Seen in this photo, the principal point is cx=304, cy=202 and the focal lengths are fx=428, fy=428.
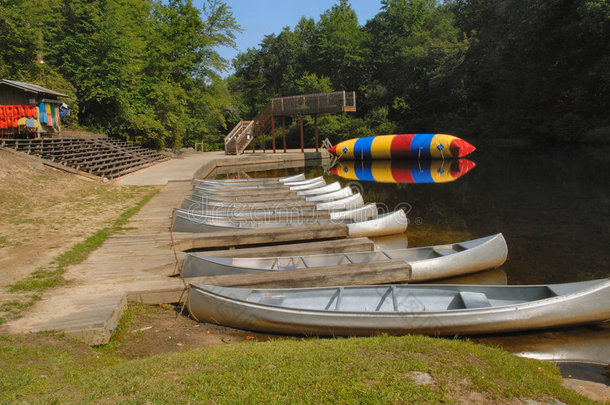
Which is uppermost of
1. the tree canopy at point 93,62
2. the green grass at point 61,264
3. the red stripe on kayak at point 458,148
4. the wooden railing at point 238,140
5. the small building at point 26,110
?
the tree canopy at point 93,62

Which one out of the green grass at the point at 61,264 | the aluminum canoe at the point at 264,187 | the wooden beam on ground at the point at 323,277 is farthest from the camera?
the aluminum canoe at the point at 264,187

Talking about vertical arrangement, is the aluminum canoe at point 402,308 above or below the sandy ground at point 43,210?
below

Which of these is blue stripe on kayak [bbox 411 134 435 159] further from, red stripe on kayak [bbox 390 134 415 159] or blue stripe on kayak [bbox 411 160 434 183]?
blue stripe on kayak [bbox 411 160 434 183]

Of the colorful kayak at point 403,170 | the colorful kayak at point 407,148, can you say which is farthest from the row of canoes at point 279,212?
the colorful kayak at point 407,148

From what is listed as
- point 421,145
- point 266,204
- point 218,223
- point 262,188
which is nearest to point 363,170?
point 421,145

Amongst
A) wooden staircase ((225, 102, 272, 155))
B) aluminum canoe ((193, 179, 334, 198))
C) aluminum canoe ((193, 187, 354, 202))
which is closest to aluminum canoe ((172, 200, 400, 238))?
aluminum canoe ((193, 187, 354, 202))

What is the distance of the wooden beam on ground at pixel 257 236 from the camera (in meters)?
9.31

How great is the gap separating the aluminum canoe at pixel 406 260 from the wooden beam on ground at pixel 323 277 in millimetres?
270

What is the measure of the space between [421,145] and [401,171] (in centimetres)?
438

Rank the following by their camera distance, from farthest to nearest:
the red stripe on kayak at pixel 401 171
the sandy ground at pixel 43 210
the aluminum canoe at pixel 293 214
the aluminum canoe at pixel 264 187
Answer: the red stripe on kayak at pixel 401 171 → the aluminum canoe at pixel 264 187 → the aluminum canoe at pixel 293 214 → the sandy ground at pixel 43 210

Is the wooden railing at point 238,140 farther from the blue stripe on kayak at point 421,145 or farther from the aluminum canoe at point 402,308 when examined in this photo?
the aluminum canoe at point 402,308

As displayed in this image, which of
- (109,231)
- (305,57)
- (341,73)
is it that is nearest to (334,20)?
(305,57)

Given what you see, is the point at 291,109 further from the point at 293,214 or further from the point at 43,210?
the point at 43,210

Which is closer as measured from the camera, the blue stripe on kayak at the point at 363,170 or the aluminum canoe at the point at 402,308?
the aluminum canoe at the point at 402,308
